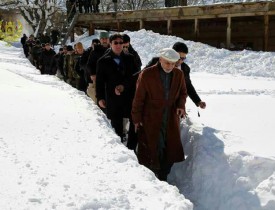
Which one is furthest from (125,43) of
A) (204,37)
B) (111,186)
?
(204,37)

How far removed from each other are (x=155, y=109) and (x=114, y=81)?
1.15 meters

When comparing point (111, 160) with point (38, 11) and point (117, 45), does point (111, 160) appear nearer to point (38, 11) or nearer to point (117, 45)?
point (117, 45)

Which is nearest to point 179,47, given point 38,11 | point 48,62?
point 48,62

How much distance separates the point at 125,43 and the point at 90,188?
12.0 ft

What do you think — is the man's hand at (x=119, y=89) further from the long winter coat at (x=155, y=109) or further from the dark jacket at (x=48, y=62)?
the dark jacket at (x=48, y=62)

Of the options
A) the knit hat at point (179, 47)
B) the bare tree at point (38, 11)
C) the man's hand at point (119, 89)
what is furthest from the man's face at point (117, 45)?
the bare tree at point (38, 11)

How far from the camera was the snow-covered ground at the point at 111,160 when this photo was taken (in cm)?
288

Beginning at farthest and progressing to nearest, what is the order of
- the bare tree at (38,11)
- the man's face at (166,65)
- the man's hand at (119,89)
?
the bare tree at (38,11), the man's hand at (119,89), the man's face at (166,65)

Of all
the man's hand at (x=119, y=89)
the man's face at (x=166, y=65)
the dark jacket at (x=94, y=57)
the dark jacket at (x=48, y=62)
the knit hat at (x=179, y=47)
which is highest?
the knit hat at (x=179, y=47)

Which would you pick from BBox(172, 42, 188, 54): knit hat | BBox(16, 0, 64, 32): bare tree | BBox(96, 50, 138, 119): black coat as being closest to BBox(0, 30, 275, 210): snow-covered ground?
BBox(96, 50, 138, 119): black coat

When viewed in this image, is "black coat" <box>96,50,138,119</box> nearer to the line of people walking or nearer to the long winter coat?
the line of people walking

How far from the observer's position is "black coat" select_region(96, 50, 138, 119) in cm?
573

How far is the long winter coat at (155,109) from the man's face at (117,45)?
94 cm

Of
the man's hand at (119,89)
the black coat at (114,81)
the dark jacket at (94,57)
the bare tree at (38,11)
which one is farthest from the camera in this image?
the bare tree at (38,11)
